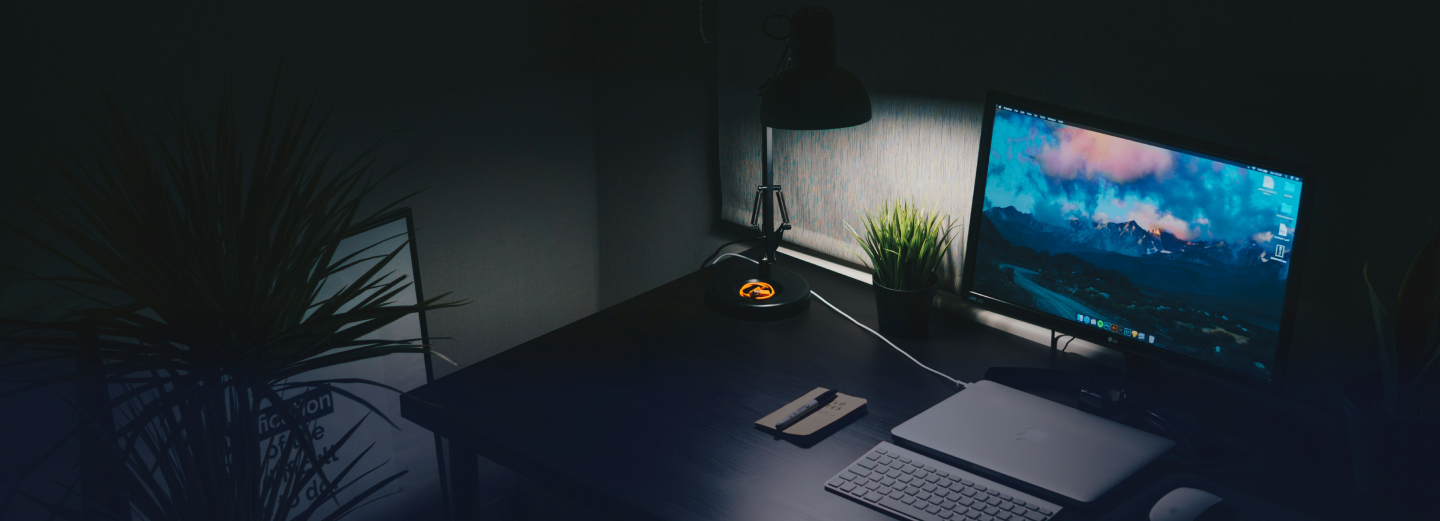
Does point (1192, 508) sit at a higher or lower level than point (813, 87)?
lower

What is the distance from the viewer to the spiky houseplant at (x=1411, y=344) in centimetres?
115

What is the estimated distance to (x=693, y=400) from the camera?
1.48 m

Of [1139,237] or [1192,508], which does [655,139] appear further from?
[1192,508]

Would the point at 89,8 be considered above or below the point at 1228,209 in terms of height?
above

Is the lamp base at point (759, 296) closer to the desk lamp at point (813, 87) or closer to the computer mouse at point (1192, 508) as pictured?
the desk lamp at point (813, 87)

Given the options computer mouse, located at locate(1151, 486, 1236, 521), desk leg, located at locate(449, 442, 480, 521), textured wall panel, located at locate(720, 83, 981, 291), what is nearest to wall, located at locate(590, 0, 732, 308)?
textured wall panel, located at locate(720, 83, 981, 291)

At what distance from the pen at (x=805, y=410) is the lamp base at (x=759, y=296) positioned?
322 millimetres

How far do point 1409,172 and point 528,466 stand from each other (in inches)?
51.7

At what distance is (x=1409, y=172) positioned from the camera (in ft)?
4.17

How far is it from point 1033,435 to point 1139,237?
1.10ft

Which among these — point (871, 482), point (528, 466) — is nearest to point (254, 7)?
point (528, 466)

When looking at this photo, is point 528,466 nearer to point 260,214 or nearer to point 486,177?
point 260,214

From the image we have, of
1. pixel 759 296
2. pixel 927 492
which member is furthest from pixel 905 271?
pixel 927 492

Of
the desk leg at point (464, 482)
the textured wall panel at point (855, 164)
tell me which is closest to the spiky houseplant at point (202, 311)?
the desk leg at point (464, 482)
